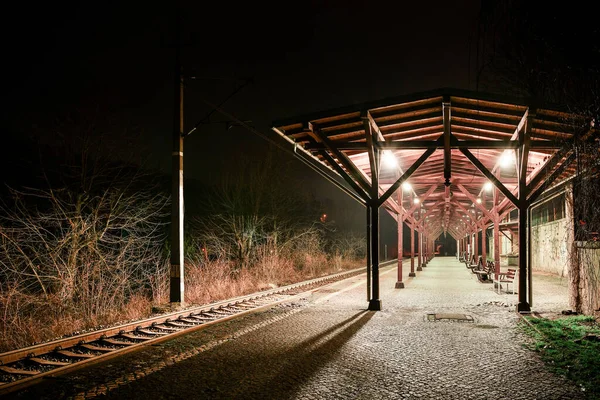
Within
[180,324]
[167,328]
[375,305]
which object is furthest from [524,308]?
[167,328]

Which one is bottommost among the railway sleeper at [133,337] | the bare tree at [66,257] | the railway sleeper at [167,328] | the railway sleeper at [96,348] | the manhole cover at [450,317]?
the manhole cover at [450,317]

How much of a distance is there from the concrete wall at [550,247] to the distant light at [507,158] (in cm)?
823

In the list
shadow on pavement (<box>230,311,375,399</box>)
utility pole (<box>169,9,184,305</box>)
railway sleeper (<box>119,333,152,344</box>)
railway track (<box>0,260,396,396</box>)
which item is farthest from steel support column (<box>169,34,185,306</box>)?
shadow on pavement (<box>230,311,375,399</box>)

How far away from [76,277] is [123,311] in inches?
45.2

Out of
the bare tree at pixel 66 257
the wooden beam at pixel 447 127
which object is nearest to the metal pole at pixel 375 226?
the wooden beam at pixel 447 127

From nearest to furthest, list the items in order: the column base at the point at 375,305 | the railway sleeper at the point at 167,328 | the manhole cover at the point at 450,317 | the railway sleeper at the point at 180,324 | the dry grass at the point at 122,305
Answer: the dry grass at the point at 122,305
the railway sleeper at the point at 167,328
the railway sleeper at the point at 180,324
the manhole cover at the point at 450,317
the column base at the point at 375,305

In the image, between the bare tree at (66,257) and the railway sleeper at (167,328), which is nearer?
the railway sleeper at (167,328)

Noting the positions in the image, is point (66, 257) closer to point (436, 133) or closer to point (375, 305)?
point (375, 305)

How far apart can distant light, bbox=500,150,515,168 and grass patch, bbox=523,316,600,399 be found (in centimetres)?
447

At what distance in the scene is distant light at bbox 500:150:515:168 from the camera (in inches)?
448

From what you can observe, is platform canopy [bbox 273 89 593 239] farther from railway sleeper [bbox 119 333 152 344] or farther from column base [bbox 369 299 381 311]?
railway sleeper [bbox 119 333 152 344]

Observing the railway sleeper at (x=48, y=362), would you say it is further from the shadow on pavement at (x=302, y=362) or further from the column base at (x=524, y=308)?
the column base at (x=524, y=308)

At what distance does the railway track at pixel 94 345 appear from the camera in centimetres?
475

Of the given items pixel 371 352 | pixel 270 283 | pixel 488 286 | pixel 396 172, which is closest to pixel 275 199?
pixel 270 283
